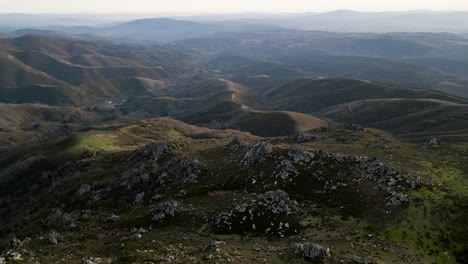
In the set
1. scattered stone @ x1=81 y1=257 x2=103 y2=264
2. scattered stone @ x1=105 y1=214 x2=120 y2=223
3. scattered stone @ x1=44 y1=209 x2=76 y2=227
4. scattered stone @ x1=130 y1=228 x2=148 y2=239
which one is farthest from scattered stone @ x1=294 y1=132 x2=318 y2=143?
scattered stone @ x1=81 y1=257 x2=103 y2=264

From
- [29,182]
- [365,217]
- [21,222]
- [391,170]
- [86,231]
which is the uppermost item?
[391,170]

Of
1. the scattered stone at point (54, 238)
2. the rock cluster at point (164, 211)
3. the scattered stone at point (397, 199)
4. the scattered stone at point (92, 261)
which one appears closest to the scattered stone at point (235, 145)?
the rock cluster at point (164, 211)

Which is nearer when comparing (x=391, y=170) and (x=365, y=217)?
(x=365, y=217)

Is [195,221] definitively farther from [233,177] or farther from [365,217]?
[365,217]

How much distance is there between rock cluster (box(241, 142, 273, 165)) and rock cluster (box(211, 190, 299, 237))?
17.5 m

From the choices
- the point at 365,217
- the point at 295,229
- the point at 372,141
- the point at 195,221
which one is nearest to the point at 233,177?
the point at 195,221

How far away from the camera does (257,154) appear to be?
82938mm

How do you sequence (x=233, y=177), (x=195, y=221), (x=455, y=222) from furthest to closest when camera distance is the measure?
(x=233, y=177), (x=195, y=221), (x=455, y=222)

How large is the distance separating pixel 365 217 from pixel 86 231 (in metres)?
48.2

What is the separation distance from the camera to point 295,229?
190 ft

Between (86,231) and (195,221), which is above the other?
(195,221)

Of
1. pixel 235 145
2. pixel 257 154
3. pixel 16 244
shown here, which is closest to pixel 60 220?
pixel 16 244

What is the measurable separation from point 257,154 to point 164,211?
24938 millimetres

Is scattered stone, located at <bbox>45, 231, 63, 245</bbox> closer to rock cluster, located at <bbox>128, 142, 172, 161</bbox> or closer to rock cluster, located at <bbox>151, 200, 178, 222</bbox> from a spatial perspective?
rock cluster, located at <bbox>151, 200, 178, 222</bbox>
